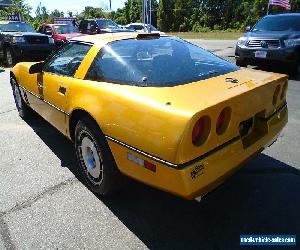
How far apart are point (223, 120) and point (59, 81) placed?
6.34 feet

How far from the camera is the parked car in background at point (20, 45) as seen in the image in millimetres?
11875

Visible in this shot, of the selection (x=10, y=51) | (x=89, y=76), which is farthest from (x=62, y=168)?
(x=10, y=51)

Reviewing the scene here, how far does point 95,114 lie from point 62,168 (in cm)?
125

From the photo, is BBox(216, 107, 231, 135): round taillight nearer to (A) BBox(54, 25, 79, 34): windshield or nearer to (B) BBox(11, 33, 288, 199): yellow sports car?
(B) BBox(11, 33, 288, 199): yellow sports car

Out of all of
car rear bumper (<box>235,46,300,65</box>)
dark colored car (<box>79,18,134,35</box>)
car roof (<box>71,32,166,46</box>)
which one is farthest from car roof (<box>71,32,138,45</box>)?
dark colored car (<box>79,18,134,35</box>)

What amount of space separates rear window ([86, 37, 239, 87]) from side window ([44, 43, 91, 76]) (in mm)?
335

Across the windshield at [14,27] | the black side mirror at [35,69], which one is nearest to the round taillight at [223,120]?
the black side mirror at [35,69]

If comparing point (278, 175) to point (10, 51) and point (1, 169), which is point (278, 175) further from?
point (10, 51)

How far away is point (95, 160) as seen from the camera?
3127 mm

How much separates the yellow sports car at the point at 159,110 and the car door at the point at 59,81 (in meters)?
0.01

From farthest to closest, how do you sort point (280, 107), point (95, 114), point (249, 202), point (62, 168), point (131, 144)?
point (62, 168) → point (280, 107) → point (249, 202) → point (95, 114) → point (131, 144)

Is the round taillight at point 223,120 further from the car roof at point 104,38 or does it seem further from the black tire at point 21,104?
the black tire at point 21,104

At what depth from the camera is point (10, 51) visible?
39.7 ft

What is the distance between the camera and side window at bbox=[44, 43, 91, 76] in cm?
354
